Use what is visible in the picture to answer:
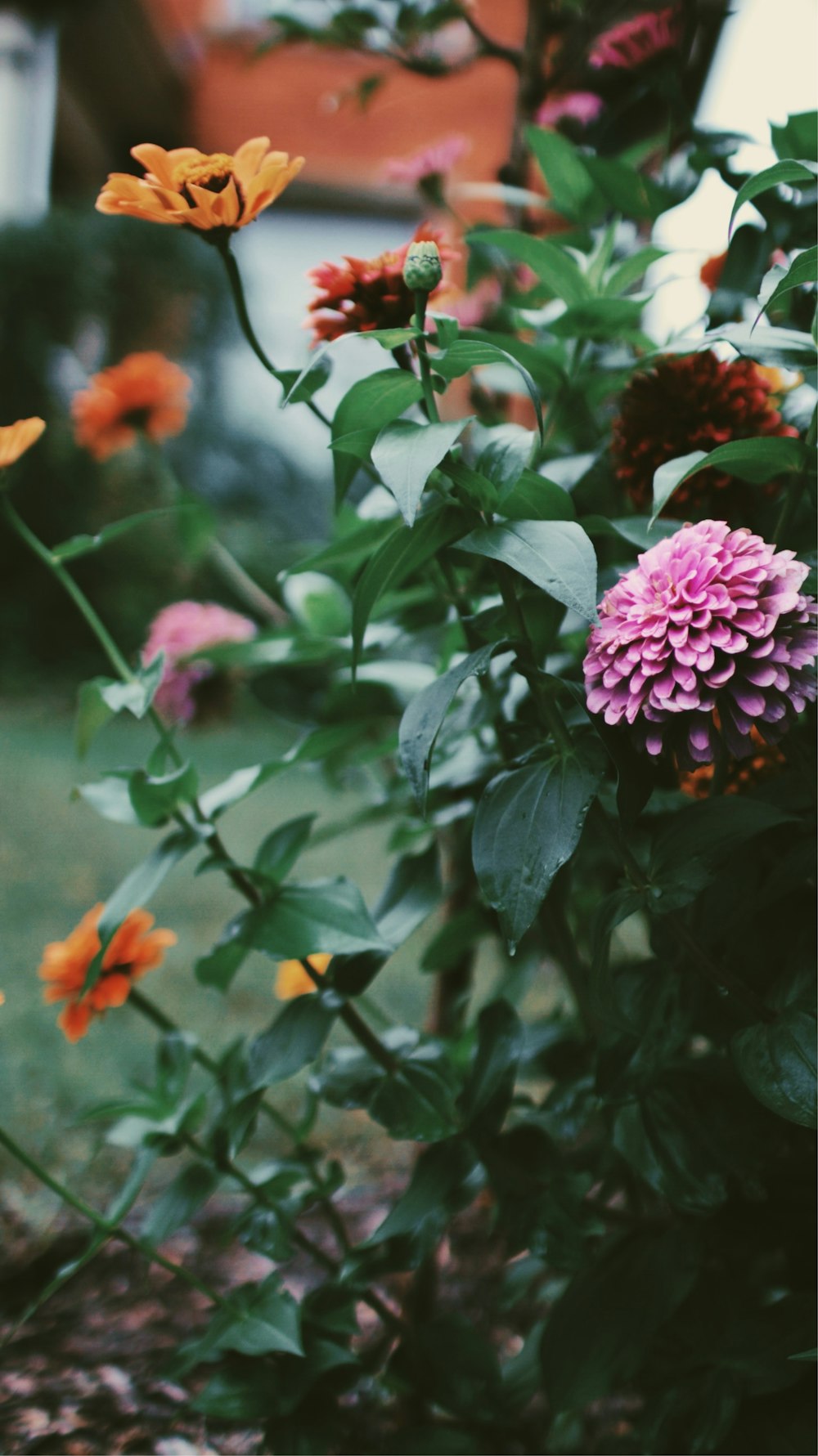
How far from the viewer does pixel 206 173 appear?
55cm

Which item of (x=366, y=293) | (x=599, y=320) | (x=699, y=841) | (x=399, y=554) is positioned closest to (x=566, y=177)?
(x=599, y=320)

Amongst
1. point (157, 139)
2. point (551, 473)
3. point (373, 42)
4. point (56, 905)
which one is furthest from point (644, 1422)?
point (157, 139)

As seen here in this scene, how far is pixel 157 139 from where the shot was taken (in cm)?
605

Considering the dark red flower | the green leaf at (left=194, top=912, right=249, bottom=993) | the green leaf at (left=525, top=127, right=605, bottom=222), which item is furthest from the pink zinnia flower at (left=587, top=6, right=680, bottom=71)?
the green leaf at (left=194, top=912, right=249, bottom=993)

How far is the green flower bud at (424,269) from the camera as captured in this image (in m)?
0.52

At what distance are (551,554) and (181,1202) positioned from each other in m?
0.55

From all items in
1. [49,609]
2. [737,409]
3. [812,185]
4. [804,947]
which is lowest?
[49,609]

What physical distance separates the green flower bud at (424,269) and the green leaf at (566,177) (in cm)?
30

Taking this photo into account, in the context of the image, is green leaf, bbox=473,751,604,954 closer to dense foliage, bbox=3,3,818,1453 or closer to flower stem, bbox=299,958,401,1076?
dense foliage, bbox=3,3,818,1453

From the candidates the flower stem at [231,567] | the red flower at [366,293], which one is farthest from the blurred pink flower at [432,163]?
the red flower at [366,293]

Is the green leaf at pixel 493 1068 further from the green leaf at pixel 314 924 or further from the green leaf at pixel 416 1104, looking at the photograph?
the green leaf at pixel 314 924

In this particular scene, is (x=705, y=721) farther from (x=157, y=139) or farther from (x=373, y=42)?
(x=157, y=139)

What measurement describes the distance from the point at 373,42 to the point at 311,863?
1592 millimetres

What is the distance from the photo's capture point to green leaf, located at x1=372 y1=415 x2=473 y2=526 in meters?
0.46
